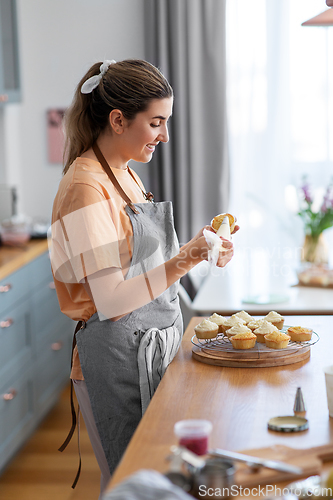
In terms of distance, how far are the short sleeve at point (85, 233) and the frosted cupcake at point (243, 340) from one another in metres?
0.37

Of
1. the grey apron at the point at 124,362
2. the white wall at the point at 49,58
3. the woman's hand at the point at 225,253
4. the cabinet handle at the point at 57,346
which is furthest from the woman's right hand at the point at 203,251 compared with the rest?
the white wall at the point at 49,58

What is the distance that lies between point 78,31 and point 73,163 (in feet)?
8.03

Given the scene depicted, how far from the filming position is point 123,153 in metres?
1.63

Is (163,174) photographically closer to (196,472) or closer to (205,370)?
(205,370)

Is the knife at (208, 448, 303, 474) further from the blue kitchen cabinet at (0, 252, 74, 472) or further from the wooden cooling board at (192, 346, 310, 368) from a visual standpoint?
the blue kitchen cabinet at (0, 252, 74, 472)

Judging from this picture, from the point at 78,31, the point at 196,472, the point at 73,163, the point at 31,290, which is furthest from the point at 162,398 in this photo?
the point at 78,31

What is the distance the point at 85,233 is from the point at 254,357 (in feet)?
1.76

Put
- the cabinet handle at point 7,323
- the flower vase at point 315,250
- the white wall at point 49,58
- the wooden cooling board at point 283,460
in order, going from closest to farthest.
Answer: the wooden cooling board at point 283,460 → the cabinet handle at point 7,323 → the flower vase at point 315,250 → the white wall at point 49,58

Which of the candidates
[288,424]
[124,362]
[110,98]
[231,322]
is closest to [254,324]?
[231,322]

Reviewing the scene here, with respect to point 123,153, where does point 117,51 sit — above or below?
above

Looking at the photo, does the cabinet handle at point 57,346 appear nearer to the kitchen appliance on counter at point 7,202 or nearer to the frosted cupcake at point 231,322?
the kitchen appliance on counter at point 7,202

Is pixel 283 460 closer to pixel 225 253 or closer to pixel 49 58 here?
pixel 225 253

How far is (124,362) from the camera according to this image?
4.98 feet

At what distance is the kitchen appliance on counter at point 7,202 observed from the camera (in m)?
3.33
